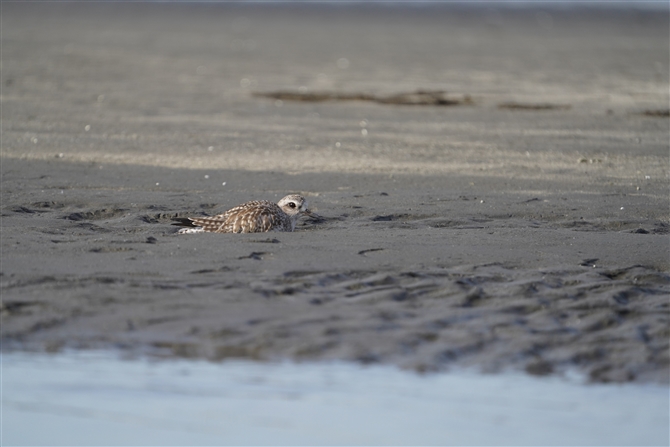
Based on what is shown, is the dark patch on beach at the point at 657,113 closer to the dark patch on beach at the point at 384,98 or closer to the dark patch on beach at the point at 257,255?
the dark patch on beach at the point at 384,98

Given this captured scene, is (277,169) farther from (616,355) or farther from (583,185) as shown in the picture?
(616,355)

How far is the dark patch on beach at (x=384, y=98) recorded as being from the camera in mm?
20397

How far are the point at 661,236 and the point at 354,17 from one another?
2775 inches

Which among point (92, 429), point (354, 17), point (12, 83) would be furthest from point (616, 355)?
point (354, 17)

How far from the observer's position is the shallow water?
5.48 metres

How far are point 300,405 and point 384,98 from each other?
15.8 m

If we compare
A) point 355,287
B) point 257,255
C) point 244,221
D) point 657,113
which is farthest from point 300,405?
point 657,113

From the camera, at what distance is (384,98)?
21.2m

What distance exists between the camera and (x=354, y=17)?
78312 millimetres

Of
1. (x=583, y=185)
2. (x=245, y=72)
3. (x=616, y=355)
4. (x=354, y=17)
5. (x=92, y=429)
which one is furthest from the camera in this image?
(x=354, y=17)

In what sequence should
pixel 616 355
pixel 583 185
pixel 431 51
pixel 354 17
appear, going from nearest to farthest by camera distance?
pixel 616 355 → pixel 583 185 → pixel 431 51 → pixel 354 17

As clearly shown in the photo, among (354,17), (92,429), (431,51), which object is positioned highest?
(354,17)

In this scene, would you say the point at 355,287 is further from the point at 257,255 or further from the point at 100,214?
the point at 100,214

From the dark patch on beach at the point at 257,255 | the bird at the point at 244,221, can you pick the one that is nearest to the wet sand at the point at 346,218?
the dark patch on beach at the point at 257,255
